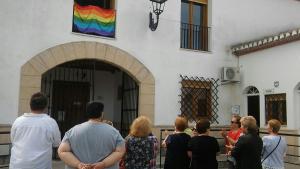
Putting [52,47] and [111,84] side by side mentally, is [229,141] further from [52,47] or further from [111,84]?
[111,84]

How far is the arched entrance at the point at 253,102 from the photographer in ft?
41.7

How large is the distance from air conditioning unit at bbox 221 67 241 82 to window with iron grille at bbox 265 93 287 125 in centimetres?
122

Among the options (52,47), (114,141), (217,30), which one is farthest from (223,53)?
(114,141)

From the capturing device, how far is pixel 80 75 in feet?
44.0

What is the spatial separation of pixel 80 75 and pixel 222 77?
485 centimetres

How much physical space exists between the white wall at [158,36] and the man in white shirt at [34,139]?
535 centimetres

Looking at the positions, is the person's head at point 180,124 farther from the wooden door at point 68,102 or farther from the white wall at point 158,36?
the wooden door at point 68,102

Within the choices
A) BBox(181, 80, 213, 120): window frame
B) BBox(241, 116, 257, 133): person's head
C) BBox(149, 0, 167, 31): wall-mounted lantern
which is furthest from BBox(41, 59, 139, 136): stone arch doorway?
BBox(241, 116, 257, 133): person's head

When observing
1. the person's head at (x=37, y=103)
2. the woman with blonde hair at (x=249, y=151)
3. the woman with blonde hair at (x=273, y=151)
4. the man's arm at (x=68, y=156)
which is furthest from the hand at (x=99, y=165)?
the woman with blonde hair at (x=273, y=151)

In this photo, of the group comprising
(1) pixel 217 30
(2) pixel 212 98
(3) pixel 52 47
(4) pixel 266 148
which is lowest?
(4) pixel 266 148

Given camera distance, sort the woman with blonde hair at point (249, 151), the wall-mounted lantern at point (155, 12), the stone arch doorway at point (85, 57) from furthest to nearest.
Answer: the wall-mounted lantern at point (155, 12) → the stone arch doorway at point (85, 57) → the woman with blonde hair at point (249, 151)

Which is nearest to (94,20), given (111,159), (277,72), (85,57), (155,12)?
(85,57)

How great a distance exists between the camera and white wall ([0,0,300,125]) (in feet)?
32.1

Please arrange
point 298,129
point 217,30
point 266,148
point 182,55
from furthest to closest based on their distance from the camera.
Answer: point 217,30 → point 182,55 → point 298,129 → point 266,148
